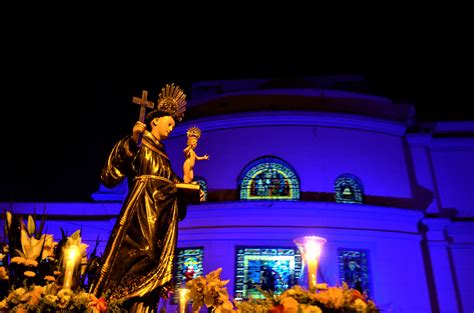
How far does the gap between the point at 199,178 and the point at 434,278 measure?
9.21 meters

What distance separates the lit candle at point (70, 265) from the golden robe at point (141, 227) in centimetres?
44

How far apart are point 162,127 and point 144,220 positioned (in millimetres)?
1448

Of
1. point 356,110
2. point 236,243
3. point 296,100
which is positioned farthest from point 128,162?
point 356,110

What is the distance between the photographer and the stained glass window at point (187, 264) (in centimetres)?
1305

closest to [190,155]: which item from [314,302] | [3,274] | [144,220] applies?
[144,220]

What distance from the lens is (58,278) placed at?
13.0 ft

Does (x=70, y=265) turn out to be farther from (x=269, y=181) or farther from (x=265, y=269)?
(x=269, y=181)

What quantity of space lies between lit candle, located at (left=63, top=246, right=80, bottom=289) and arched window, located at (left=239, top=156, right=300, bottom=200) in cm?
1062

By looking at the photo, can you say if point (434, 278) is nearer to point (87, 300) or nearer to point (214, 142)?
point (214, 142)

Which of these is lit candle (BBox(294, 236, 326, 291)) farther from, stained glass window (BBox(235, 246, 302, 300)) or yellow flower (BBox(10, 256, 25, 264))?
stained glass window (BBox(235, 246, 302, 300))

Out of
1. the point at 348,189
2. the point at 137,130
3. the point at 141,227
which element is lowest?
the point at 141,227

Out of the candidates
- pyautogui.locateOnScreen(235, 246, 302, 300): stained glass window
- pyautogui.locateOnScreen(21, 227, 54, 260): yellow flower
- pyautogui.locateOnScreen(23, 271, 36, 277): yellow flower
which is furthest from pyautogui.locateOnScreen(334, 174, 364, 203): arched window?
pyautogui.locateOnScreen(23, 271, 36, 277): yellow flower

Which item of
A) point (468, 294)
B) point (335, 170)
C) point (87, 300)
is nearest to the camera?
point (87, 300)

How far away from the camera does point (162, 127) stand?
17.9 feet
